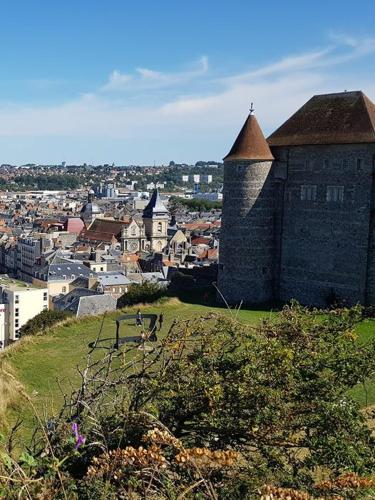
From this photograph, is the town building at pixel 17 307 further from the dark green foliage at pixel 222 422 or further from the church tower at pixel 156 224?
the dark green foliage at pixel 222 422

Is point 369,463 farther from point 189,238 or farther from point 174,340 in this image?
point 189,238

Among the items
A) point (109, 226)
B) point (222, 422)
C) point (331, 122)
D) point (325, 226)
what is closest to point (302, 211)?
point (325, 226)

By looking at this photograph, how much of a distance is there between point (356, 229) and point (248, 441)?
18210 mm

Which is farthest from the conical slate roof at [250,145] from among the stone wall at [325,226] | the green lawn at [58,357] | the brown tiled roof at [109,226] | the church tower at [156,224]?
the brown tiled roof at [109,226]

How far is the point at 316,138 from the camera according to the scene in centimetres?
2495

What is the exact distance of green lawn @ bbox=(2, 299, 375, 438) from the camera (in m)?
12.3

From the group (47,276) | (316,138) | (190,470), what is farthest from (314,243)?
(47,276)

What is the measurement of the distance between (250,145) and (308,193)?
2958mm

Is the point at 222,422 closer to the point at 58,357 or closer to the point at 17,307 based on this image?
the point at 58,357

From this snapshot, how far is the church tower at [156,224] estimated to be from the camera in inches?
2904

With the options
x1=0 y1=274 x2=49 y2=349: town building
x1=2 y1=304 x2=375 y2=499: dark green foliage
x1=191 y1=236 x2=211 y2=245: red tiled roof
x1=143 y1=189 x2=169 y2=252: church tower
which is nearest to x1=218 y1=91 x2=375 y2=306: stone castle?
x1=2 y1=304 x2=375 y2=499: dark green foliage

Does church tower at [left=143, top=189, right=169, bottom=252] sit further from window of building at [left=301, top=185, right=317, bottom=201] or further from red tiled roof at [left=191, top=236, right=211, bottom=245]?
window of building at [left=301, top=185, right=317, bottom=201]

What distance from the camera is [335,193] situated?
2464 cm

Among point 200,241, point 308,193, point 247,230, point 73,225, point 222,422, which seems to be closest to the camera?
point 222,422
